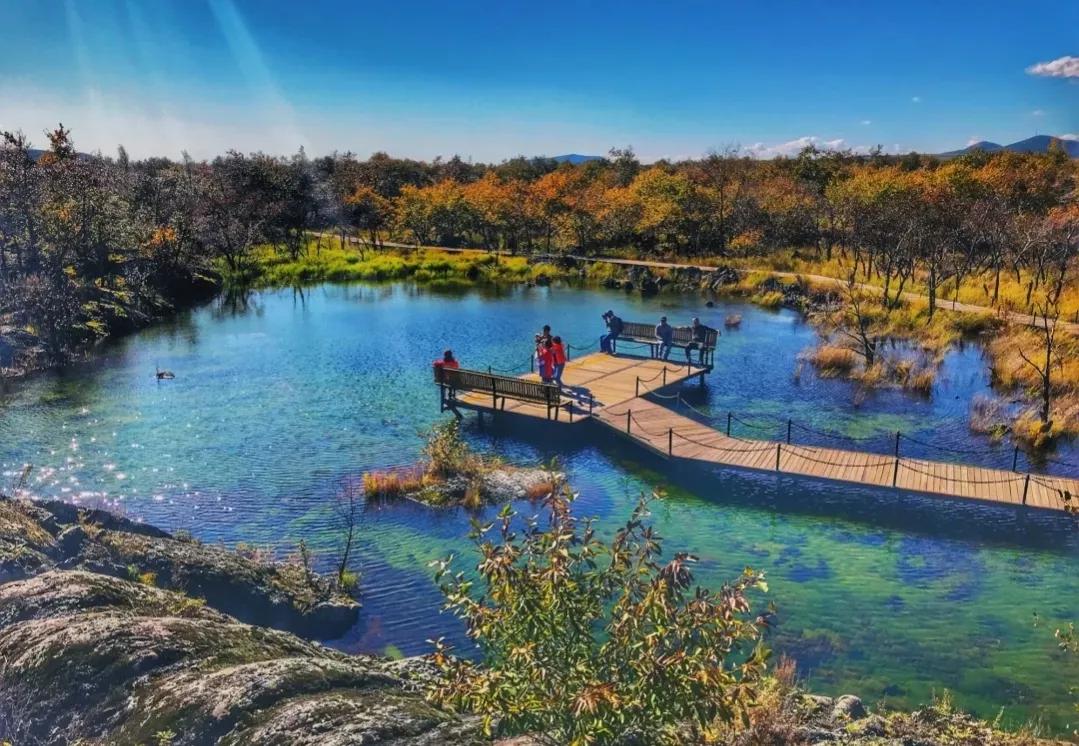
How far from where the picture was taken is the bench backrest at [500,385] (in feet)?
76.7

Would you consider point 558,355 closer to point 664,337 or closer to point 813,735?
point 664,337

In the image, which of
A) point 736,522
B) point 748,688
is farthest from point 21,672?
point 736,522

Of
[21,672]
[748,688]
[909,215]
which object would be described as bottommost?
[21,672]

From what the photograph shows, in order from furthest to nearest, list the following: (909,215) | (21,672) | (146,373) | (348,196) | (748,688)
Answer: (348,196) → (909,215) → (146,373) → (21,672) → (748,688)

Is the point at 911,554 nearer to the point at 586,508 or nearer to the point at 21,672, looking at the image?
the point at 586,508

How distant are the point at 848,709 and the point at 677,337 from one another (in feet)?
68.0

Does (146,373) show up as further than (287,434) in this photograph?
Yes

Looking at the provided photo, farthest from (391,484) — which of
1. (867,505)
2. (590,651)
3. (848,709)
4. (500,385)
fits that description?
(590,651)

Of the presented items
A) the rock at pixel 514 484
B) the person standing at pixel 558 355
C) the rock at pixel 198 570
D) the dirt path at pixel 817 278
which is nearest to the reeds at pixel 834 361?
the dirt path at pixel 817 278

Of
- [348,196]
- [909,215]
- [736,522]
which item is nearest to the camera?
[736,522]

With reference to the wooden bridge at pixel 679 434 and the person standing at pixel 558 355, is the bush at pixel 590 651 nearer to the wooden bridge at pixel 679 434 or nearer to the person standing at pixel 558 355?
the wooden bridge at pixel 679 434

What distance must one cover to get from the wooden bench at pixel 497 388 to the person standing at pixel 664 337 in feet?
22.7

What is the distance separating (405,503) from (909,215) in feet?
132

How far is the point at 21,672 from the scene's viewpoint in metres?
7.58
